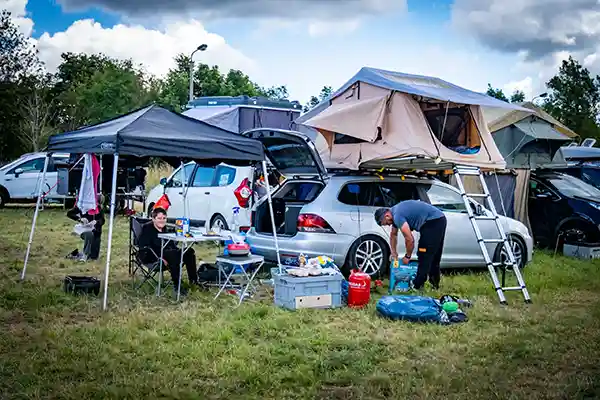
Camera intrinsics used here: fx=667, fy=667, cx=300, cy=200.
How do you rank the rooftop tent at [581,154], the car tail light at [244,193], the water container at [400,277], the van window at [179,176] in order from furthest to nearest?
the rooftop tent at [581,154] < the van window at [179,176] < the car tail light at [244,193] < the water container at [400,277]

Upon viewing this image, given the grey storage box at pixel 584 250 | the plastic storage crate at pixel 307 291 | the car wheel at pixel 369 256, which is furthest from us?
the grey storage box at pixel 584 250

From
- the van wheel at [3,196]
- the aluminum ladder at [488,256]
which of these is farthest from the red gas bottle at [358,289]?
the van wheel at [3,196]

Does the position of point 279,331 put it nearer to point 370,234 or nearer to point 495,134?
point 370,234

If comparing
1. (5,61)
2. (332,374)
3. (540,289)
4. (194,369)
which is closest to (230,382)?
(194,369)

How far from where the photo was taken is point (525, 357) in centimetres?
555

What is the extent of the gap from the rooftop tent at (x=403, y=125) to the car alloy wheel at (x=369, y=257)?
104 centimetres

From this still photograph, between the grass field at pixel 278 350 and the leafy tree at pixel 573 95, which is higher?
the leafy tree at pixel 573 95

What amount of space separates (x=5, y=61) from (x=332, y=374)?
33.2 metres

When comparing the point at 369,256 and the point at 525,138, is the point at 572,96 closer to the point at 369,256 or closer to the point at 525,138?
the point at 525,138

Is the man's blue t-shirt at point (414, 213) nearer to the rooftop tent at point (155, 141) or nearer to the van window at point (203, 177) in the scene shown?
the rooftop tent at point (155, 141)

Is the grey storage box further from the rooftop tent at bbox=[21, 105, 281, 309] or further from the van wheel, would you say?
the van wheel

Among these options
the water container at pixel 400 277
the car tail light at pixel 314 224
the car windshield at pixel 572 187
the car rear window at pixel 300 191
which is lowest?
the water container at pixel 400 277

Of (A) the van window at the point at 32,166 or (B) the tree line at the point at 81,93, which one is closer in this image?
(A) the van window at the point at 32,166

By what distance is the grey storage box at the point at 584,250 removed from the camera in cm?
1138
